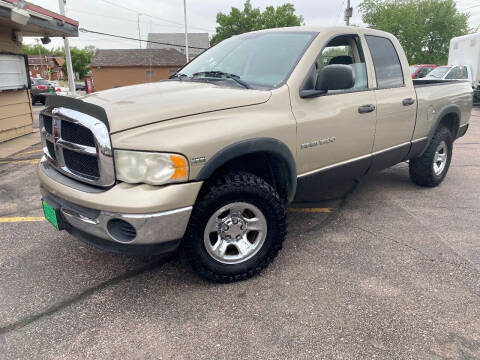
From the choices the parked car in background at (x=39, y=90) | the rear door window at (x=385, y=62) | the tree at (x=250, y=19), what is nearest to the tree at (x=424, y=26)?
the tree at (x=250, y=19)

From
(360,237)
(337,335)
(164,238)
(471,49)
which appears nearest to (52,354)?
(164,238)

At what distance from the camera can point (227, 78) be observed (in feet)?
11.2

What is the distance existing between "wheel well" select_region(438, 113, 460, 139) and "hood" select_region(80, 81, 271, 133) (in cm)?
332

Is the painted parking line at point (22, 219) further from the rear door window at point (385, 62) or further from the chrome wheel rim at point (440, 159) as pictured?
the chrome wheel rim at point (440, 159)

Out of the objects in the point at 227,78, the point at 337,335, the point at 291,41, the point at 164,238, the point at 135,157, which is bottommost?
the point at 337,335

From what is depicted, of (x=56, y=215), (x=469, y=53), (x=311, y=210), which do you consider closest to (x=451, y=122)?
(x=311, y=210)

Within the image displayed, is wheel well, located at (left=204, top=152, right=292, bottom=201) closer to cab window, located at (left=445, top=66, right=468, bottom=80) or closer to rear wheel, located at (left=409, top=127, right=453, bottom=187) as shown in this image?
rear wheel, located at (left=409, top=127, right=453, bottom=187)

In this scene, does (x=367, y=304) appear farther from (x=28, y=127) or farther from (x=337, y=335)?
(x=28, y=127)

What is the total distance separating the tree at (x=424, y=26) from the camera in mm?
40438

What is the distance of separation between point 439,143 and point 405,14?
135 feet

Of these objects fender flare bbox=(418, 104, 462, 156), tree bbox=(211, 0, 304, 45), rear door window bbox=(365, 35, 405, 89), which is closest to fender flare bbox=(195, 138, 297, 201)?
rear door window bbox=(365, 35, 405, 89)

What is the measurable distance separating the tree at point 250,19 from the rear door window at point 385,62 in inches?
1901

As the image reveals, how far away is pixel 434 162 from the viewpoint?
5.14m

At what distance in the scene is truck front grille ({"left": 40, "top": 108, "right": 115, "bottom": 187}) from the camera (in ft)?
8.04
